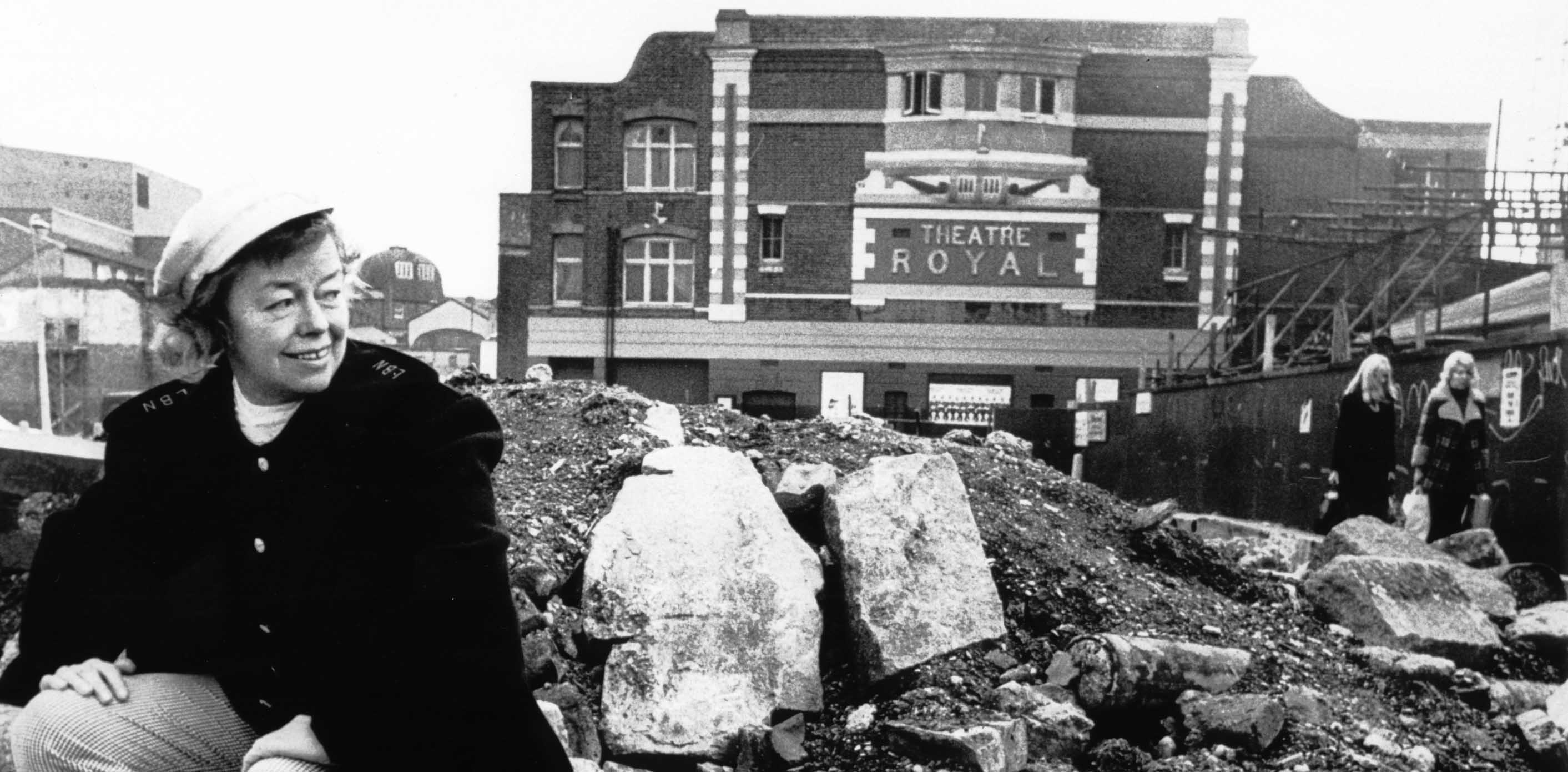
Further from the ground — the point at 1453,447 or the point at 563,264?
the point at 563,264

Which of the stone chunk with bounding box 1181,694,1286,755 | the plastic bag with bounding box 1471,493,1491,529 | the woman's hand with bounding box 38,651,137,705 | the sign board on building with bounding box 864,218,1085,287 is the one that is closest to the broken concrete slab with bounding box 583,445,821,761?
the stone chunk with bounding box 1181,694,1286,755

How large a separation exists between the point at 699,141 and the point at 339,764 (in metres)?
19.5

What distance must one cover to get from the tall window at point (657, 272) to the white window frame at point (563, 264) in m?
1.03

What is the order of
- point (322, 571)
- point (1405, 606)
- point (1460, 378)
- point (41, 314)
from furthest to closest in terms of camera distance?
point (1460, 378)
point (41, 314)
point (1405, 606)
point (322, 571)

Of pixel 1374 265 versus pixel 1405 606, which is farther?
pixel 1374 265

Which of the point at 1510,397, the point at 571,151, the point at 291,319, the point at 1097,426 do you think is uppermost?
the point at 571,151

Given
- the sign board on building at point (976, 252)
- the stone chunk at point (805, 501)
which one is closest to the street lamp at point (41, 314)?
the stone chunk at point (805, 501)

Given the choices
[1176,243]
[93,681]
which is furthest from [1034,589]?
[1176,243]

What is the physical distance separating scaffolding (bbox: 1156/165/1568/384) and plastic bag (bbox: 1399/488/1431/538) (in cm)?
143

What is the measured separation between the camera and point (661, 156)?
71.9 feet

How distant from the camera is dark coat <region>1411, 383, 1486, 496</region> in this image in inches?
378

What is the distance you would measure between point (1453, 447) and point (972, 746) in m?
7.14

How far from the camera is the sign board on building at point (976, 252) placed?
703 inches

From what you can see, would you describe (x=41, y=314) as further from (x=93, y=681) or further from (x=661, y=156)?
(x=661, y=156)
